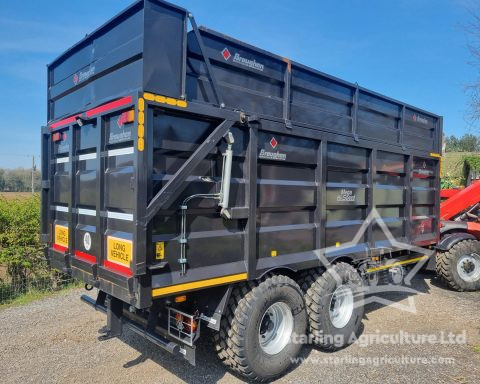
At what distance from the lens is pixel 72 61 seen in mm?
4090

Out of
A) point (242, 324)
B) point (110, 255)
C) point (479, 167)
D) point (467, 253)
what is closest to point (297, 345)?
point (242, 324)

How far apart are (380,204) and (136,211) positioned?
3781 mm

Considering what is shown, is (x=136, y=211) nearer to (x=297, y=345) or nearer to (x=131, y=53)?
(x=131, y=53)

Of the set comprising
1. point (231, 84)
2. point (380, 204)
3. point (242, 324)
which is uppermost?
point (231, 84)

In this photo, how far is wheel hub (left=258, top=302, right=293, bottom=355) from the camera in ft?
12.5

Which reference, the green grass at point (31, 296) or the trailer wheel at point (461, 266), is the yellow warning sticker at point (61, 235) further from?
the trailer wheel at point (461, 266)

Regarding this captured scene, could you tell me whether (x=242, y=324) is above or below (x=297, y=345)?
above

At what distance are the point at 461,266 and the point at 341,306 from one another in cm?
350

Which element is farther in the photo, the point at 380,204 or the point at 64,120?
the point at 380,204

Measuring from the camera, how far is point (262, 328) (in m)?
3.85

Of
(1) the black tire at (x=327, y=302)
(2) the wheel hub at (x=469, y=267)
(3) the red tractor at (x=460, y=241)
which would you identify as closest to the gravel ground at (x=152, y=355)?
(1) the black tire at (x=327, y=302)

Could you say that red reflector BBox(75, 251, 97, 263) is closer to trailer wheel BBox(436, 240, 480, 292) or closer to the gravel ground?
the gravel ground

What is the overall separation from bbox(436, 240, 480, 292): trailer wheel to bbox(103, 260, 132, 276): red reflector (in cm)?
588

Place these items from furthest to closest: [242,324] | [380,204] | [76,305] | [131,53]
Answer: [76,305] → [380,204] → [242,324] → [131,53]
